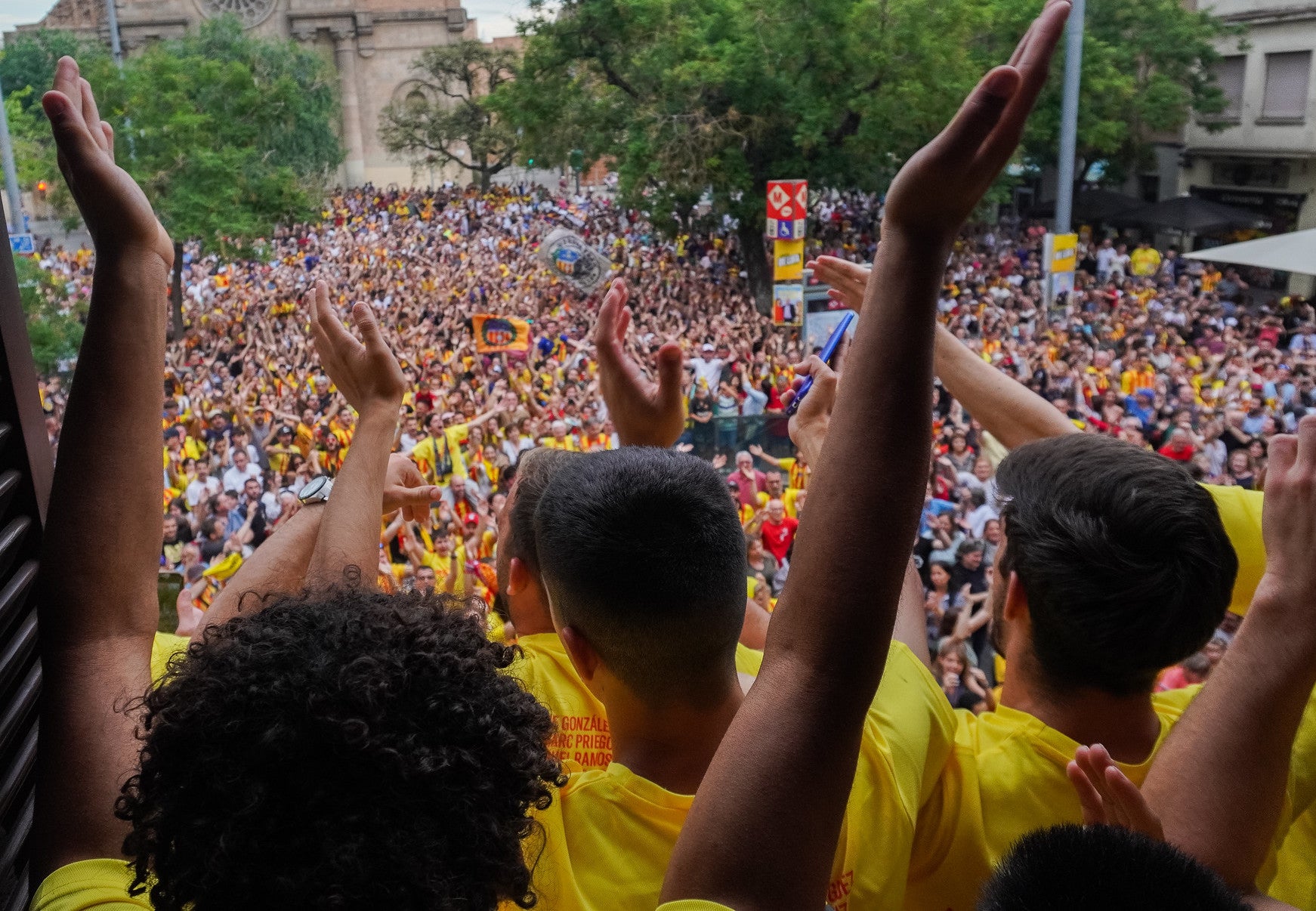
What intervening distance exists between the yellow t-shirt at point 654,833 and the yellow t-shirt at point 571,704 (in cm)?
33

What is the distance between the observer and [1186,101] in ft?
53.8

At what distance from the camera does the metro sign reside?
9.69 metres

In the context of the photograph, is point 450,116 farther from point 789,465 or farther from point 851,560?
point 851,560

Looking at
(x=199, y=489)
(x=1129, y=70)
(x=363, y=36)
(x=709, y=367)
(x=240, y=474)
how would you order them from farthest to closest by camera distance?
(x=363, y=36) → (x=1129, y=70) → (x=709, y=367) → (x=240, y=474) → (x=199, y=489)

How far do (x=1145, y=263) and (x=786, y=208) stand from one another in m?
6.52

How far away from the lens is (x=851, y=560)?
2.44 ft

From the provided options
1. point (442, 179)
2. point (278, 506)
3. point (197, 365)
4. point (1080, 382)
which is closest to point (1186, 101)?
point (1080, 382)

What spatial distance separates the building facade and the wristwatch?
53.5 feet

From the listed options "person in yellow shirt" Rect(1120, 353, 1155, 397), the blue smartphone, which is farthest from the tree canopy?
the blue smartphone

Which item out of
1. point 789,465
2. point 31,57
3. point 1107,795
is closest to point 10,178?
point 789,465

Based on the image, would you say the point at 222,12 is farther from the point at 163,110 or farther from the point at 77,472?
the point at 77,472

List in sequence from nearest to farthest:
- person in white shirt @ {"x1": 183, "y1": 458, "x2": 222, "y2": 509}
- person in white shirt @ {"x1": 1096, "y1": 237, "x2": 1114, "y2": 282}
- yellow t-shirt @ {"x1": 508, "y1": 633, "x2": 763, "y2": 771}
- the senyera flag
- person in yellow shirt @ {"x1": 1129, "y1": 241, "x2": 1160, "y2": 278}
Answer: yellow t-shirt @ {"x1": 508, "y1": 633, "x2": 763, "y2": 771}, person in white shirt @ {"x1": 183, "y1": 458, "x2": 222, "y2": 509}, the senyera flag, person in white shirt @ {"x1": 1096, "y1": 237, "x2": 1114, "y2": 282}, person in yellow shirt @ {"x1": 1129, "y1": 241, "x2": 1160, "y2": 278}

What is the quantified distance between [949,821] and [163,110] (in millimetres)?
15062

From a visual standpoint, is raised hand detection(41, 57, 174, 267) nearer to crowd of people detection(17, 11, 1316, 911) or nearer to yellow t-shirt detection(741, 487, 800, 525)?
crowd of people detection(17, 11, 1316, 911)
